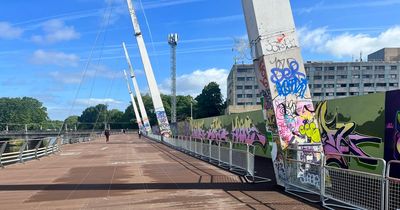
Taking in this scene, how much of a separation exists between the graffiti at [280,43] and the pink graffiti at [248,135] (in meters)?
12.8

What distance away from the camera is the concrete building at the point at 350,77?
168125mm

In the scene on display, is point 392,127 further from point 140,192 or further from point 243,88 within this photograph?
point 243,88

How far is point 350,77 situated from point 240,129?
15288 cm

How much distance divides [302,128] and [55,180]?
815 centimetres

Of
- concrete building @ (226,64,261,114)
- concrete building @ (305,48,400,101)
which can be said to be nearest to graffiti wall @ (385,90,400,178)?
concrete building @ (226,64,261,114)

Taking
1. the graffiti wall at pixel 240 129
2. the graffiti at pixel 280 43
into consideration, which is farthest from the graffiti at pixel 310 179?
the graffiti wall at pixel 240 129

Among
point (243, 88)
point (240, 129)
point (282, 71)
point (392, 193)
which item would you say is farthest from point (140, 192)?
point (243, 88)

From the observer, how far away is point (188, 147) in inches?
1188

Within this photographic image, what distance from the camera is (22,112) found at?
178 metres

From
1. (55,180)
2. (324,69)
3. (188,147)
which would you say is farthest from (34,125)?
(55,180)

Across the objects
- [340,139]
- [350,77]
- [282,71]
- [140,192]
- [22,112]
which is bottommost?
[140,192]

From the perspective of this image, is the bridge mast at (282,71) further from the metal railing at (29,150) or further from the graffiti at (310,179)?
the metal railing at (29,150)

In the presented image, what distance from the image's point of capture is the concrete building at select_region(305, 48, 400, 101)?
168 metres

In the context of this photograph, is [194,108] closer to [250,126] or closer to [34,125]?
[34,125]
